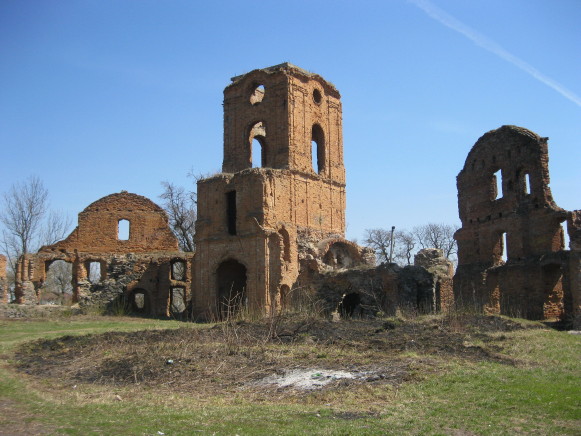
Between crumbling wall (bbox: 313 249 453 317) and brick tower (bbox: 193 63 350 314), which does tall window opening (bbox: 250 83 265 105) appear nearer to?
brick tower (bbox: 193 63 350 314)

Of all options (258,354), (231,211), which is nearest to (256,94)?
(231,211)

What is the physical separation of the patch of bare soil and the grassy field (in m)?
0.03

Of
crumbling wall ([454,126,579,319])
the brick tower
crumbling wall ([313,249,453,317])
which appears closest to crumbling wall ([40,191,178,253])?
the brick tower

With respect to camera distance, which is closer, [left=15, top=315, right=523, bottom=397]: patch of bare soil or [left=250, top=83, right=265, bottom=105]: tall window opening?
[left=15, top=315, right=523, bottom=397]: patch of bare soil

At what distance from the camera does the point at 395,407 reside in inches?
317

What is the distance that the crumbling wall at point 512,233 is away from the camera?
2291 cm

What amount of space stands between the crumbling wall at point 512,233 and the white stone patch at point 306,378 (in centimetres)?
1241

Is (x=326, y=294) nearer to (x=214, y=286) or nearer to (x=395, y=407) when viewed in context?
(x=214, y=286)

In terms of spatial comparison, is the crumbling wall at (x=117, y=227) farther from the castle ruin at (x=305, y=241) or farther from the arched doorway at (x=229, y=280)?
the arched doorway at (x=229, y=280)

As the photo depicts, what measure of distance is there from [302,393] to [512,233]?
1799cm

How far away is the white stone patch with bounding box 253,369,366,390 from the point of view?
9711 mm

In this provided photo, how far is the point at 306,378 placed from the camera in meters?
10.1

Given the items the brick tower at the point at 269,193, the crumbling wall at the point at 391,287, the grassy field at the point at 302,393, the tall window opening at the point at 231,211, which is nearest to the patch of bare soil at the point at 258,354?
the grassy field at the point at 302,393

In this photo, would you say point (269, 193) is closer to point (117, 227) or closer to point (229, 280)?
point (229, 280)
